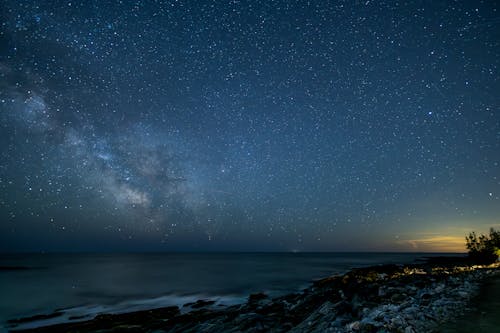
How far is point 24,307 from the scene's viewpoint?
23.9 metres

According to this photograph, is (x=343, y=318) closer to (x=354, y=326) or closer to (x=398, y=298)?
(x=354, y=326)

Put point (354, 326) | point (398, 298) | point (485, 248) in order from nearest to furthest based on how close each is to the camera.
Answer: point (354, 326), point (398, 298), point (485, 248)

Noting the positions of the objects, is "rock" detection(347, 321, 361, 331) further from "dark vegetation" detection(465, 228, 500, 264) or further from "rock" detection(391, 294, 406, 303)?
"dark vegetation" detection(465, 228, 500, 264)

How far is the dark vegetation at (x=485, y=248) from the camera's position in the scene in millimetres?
39312

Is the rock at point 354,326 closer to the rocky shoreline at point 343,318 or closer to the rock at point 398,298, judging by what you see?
the rocky shoreline at point 343,318

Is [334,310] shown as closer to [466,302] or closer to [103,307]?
[466,302]

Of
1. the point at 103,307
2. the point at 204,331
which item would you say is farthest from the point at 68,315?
the point at 204,331

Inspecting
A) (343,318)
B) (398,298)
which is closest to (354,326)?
(343,318)

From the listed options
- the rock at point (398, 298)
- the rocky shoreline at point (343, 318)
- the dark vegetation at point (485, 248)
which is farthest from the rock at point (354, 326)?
the dark vegetation at point (485, 248)

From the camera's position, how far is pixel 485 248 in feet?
137

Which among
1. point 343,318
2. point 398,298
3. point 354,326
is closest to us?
point 354,326

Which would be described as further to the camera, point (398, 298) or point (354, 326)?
point (398, 298)

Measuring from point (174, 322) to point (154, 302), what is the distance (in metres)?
13.5

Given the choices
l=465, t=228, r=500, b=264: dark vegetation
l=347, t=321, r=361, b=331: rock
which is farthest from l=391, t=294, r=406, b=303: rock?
l=465, t=228, r=500, b=264: dark vegetation
